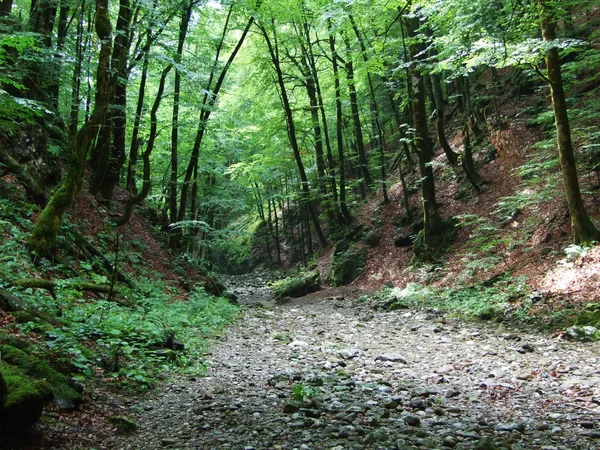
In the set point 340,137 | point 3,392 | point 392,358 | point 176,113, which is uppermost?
point 176,113

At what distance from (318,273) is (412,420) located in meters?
14.5

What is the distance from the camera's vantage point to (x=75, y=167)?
790 centimetres

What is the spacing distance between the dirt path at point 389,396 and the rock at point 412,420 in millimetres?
10

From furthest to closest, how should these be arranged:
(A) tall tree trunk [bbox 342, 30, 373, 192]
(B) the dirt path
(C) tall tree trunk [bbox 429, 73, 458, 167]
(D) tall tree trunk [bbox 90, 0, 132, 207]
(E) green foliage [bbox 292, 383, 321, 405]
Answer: (A) tall tree trunk [bbox 342, 30, 373, 192]
(C) tall tree trunk [bbox 429, 73, 458, 167]
(D) tall tree trunk [bbox 90, 0, 132, 207]
(E) green foliage [bbox 292, 383, 321, 405]
(B) the dirt path

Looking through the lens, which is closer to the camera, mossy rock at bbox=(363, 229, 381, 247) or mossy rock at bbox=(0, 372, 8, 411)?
mossy rock at bbox=(0, 372, 8, 411)

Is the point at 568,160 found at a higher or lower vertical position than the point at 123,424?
higher

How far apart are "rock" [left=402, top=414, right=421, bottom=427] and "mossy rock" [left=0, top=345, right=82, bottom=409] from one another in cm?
323

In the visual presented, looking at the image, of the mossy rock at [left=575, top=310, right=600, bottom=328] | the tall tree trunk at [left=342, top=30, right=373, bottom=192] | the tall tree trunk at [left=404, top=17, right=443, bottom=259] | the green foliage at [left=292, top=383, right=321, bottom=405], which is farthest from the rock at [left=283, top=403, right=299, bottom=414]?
the tall tree trunk at [left=342, top=30, right=373, bottom=192]

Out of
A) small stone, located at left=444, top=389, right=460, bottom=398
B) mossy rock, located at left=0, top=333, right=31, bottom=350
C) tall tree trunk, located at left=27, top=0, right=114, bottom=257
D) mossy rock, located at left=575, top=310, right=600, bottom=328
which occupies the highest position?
tall tree trunk, located at left=27, top=0, right=114, bottom=257

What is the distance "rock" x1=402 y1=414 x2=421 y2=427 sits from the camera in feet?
13.4

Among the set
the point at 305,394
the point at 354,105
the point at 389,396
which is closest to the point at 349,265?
the point at 354,105

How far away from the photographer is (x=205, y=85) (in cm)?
1469

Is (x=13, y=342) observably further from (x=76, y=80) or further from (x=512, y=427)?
(x=76, y=80)

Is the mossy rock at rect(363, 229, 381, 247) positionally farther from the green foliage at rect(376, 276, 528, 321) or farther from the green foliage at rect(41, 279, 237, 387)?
the green foliage at rect(41, 279, 237, 387)
